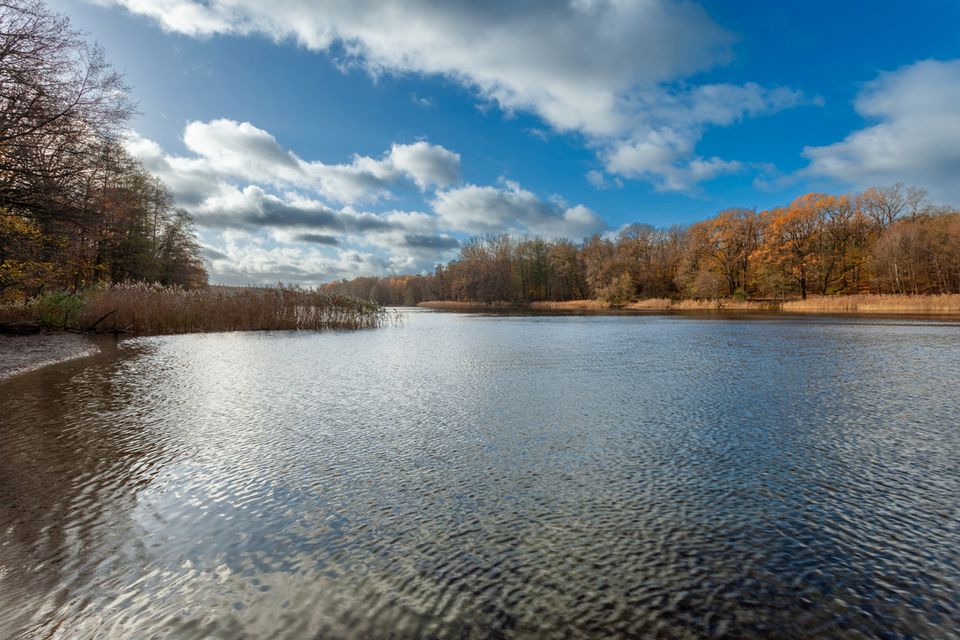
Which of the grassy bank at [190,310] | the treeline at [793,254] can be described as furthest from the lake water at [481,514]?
the treeline at [793,254]

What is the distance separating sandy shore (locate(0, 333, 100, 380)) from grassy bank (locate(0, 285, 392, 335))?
1.06 meters

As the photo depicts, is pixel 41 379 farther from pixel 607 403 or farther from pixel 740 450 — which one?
pixel 740 450

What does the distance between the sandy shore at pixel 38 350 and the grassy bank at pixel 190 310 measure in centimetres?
106

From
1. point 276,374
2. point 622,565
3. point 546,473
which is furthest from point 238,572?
point 276,374

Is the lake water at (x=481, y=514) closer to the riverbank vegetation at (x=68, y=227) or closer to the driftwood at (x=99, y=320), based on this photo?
the riverbank vegetation at (x=68, y=227)

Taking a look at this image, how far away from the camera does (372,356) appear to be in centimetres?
1041

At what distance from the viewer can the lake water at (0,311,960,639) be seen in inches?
72.3

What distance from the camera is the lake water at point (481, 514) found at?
184cm

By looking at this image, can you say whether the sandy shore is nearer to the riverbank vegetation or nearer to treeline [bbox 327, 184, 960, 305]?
the riverbank vegetation

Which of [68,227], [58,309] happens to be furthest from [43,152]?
[58,309]

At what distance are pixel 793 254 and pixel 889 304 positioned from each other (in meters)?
16.1

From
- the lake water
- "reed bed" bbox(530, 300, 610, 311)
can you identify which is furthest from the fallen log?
"reed bed" bbox(530, 300, 610, 311)

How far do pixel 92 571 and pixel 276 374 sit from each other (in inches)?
235

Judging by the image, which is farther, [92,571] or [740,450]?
[740,450]
